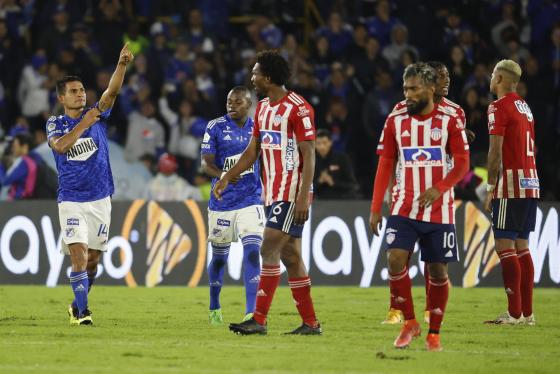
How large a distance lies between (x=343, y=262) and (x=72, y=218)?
6768mm

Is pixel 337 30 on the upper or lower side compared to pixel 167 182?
upper

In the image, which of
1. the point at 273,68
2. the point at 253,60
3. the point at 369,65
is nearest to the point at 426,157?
the point at 273,68

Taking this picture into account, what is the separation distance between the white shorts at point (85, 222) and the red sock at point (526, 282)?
4062 millimetres

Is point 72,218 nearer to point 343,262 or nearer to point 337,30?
point 343,262

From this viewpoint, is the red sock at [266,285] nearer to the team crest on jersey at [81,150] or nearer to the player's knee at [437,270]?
the player's knee at [437,270]

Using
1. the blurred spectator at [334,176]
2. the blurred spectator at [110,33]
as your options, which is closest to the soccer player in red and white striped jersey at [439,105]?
the blurred spectator at [334,176]

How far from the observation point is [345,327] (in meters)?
11.5

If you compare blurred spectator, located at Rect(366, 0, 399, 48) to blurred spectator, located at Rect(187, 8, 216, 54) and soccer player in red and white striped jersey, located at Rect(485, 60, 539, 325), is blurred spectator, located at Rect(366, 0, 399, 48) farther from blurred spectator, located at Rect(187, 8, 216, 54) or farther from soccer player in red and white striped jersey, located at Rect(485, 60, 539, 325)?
soccer player in red and white striped jersey, located at Rect(485, 60, 539, 325)

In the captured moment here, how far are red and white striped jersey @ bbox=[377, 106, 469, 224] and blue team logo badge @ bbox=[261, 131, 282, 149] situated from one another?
4.04 ft

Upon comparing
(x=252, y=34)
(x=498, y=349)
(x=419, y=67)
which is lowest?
(x=498, y=349)

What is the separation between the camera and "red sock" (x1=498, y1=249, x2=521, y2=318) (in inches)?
464

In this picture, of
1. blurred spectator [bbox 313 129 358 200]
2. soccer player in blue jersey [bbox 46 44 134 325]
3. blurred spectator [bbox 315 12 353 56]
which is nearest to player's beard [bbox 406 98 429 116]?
soccer player in blue jersey [bbox 46 44 134 325]

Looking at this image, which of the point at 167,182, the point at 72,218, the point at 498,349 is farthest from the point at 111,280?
the point at 498,349

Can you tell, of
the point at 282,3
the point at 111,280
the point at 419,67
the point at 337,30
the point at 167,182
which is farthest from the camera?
the point at 282,3
